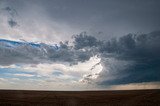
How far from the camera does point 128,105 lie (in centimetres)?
4344

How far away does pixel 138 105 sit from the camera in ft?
140

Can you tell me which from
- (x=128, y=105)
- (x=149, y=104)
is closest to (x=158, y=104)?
(x=149, y=104)

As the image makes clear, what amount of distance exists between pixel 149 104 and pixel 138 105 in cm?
247

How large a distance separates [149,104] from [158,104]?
169 cm

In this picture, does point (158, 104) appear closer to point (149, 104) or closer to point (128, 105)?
point (149, 104)

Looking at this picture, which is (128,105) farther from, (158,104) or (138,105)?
(158,104)

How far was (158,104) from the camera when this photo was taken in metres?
42.8

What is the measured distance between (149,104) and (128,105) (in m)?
4.18

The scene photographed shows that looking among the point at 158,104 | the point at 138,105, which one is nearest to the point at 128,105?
the point at 138,105
